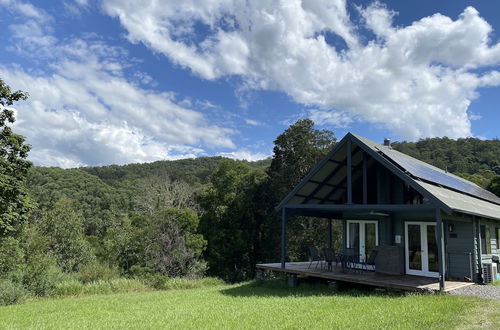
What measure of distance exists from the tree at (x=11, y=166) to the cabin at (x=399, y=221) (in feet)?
29.3

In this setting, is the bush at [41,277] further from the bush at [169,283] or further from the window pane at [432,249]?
the window pane at [432,249]

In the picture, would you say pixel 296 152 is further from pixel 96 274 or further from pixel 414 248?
pixel 96 274

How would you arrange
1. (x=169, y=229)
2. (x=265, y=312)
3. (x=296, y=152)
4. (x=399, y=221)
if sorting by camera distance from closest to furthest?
(x=265, y=312)
(x=399, y=221)
(x=169, y=229)
(x=296, y=152)

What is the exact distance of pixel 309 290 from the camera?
1134 centimetres

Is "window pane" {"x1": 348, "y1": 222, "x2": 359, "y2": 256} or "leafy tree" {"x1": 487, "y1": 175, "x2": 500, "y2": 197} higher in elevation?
"leafy tree" {"x1": 487, "y1": 175, "x2": 500, "y2": 197}

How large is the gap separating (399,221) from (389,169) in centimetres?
279

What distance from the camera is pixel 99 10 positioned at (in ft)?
45.6

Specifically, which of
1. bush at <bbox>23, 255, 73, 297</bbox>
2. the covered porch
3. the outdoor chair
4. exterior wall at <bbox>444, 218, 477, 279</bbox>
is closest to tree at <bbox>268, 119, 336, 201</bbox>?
the covered porch

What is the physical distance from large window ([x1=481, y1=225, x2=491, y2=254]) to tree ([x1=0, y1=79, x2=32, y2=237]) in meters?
16.1

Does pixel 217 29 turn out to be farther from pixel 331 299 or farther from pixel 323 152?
pixel 331 299

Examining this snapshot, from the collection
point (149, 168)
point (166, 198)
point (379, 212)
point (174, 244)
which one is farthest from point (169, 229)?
point (149, 168)

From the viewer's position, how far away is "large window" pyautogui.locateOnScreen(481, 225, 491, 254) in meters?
12.6

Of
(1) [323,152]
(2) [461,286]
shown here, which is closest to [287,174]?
(1) [323,152]

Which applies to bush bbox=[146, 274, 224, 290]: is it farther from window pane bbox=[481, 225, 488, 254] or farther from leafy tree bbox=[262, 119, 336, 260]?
window pane bbox=[481, 225, 488, 254]
